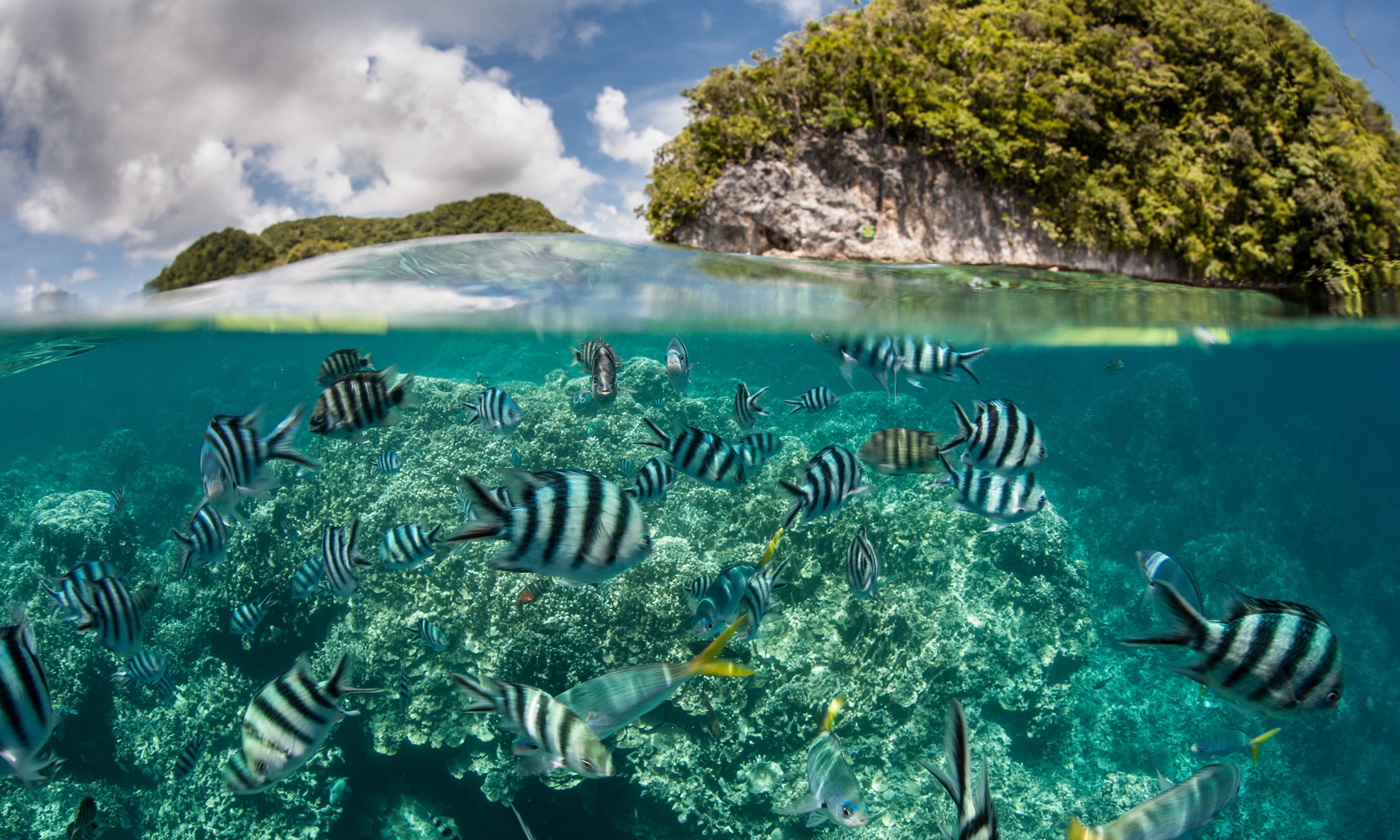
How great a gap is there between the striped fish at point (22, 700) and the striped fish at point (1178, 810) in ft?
15.6

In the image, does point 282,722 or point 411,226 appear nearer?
point 282,722

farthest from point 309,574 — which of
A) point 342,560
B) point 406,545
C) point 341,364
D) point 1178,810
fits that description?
point 1178,810

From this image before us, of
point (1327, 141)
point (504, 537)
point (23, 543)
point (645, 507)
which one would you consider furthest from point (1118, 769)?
point (23, 543)

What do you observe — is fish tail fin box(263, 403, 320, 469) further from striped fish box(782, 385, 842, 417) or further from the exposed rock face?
the exposed rock face

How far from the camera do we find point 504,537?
2285 millimetres

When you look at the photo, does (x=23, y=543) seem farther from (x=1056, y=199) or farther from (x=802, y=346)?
(x=1056, y=199)

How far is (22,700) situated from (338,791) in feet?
27.1

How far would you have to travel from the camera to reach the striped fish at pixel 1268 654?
2.36 metres

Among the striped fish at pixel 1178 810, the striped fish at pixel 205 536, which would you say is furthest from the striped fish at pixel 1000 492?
the striped fish at pixel 205 536

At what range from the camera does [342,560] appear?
4.99 metres

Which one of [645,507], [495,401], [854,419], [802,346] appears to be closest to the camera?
[495,401]

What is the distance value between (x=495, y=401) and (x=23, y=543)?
53.6 ft

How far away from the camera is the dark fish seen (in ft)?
16.3

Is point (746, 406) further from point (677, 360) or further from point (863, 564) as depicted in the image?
point (863, 564)
